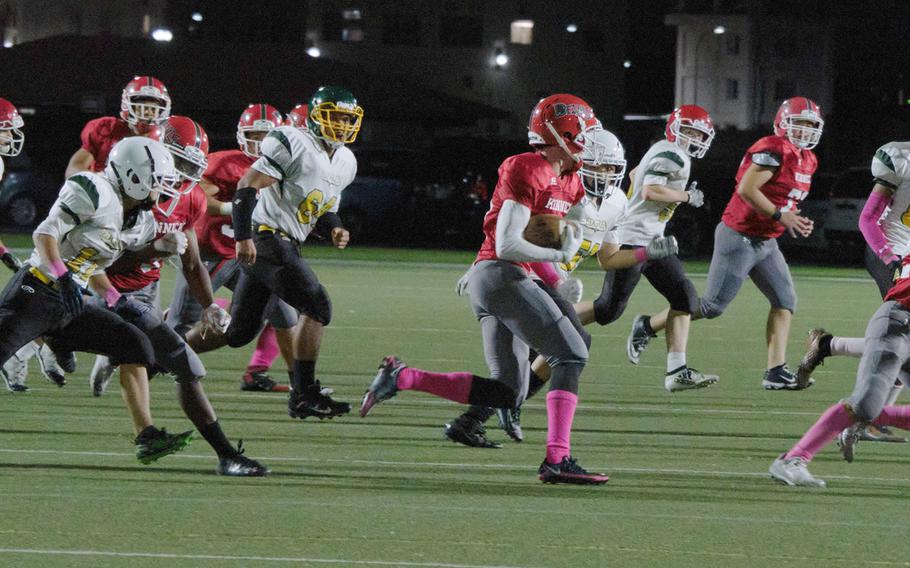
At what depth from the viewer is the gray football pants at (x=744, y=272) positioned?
10.5 metres

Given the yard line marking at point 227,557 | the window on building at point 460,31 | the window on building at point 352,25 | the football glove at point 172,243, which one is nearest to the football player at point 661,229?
the football glove at point 172,243

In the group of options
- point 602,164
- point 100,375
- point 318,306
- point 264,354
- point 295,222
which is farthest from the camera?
point 264,354

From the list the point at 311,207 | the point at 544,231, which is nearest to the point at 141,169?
the point at 544,231

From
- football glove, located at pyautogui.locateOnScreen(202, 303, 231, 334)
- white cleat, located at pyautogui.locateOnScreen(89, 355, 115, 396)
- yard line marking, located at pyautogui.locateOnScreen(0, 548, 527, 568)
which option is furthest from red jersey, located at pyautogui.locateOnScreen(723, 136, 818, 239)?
yard line marking, located at pyautogui.locateOnScreen(0, 548, 527, 568)

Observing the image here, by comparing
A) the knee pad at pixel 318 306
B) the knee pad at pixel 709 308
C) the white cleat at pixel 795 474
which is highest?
the knee pad at pixel 318 306

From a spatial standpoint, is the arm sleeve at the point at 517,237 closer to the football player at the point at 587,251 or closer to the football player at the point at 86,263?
the football player at the point at 587,251

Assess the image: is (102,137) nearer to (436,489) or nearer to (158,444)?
(158,444)

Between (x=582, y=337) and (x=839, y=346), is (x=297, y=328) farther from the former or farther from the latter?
(x=839, y=346)

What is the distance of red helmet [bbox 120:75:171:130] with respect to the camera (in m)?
10.0

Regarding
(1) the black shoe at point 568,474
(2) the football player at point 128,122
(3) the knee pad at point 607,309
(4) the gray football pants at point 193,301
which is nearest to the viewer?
(1) the black shoe at point 568,474

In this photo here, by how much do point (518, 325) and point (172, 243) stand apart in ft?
5.42

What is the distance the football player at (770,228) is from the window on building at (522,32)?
50.5 meters

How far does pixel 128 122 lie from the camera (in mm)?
10117

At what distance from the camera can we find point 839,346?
8.36m
